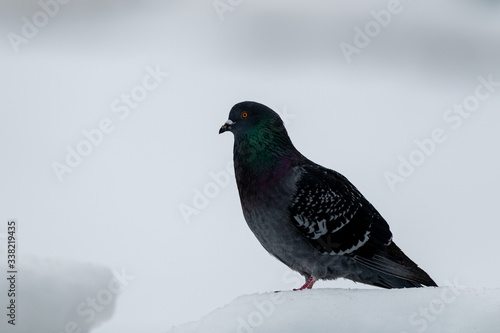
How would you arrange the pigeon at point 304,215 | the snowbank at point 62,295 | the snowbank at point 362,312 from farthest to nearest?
the snowbank at point 62,295, the pigeon at point 304,215, the snowbank at point 362,312

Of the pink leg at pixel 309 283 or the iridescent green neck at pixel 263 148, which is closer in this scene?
the pink leg at pixel 309 283

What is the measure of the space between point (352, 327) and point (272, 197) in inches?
55.2

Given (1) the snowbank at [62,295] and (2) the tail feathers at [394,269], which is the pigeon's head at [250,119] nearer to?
(2) the tail feathers at [394,269]

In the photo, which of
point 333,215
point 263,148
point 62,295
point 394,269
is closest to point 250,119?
point 263,148

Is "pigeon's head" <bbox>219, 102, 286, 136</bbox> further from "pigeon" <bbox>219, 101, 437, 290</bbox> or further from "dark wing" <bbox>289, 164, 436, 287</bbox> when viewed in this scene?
"dark wing" <bbox>289, 164, 436, 287</bbox>

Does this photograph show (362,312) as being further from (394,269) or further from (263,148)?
(263,148)

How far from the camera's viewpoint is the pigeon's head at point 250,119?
16.8 feet

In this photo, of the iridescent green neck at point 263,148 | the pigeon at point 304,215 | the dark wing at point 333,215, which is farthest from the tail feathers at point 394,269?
the iridescent green neck at point 263,148

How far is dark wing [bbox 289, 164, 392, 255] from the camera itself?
4812 mm

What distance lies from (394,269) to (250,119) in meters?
1.85

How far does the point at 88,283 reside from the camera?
630cm

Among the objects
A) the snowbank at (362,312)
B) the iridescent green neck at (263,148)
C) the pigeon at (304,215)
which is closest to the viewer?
the snowbank at (362,312)

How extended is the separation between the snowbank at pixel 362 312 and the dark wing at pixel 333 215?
0.58 metres

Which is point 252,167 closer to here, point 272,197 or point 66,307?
point 272,197
